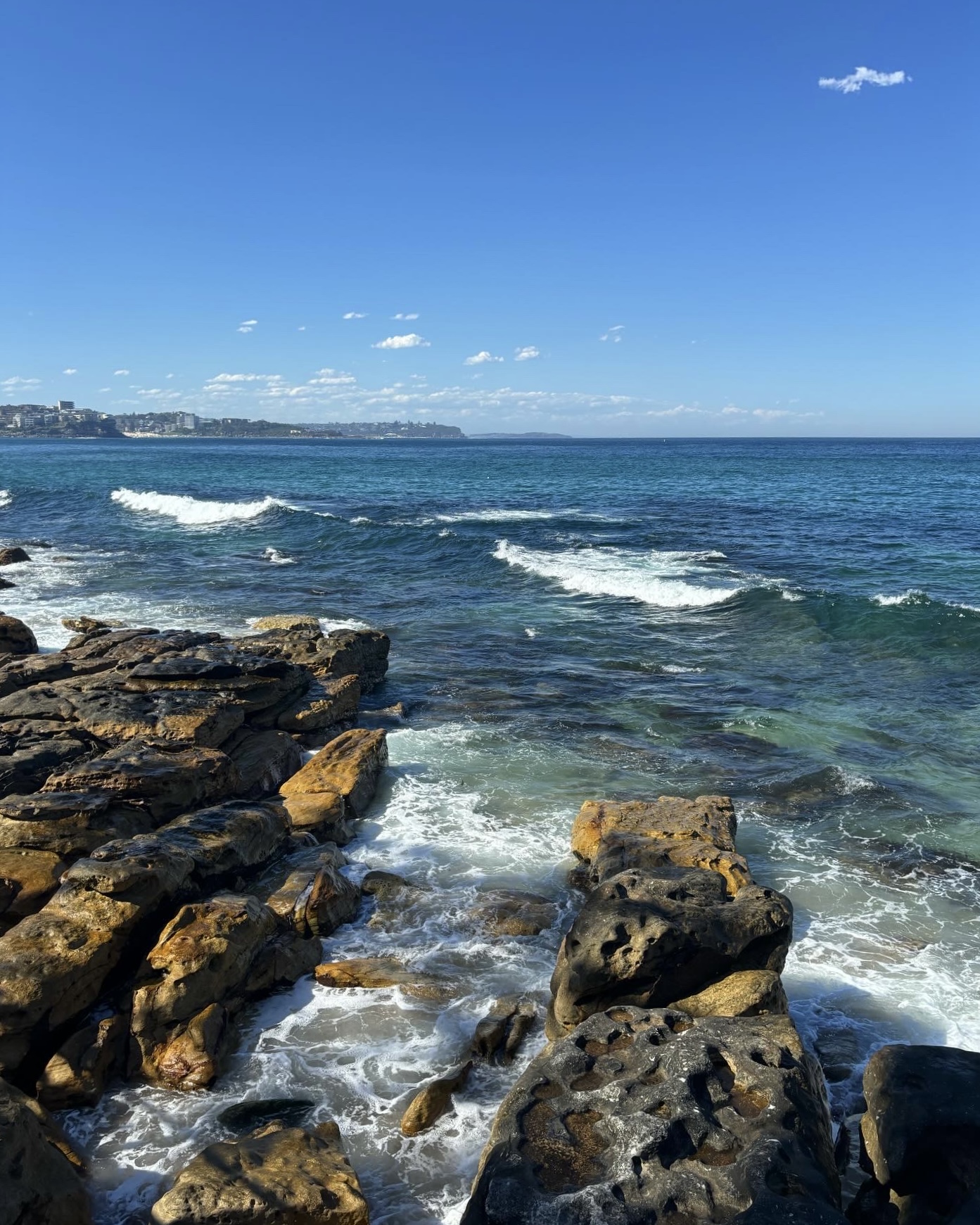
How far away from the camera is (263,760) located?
40.5 ft

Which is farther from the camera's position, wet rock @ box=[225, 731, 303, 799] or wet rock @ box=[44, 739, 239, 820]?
wet rock @ box=[225, 731, 303, 799]

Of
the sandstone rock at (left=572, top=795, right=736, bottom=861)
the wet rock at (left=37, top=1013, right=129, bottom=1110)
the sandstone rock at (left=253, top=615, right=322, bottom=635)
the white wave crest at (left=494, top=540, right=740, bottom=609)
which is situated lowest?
the wet rock at (left=37, top=1013, right=129, bottom=1110)

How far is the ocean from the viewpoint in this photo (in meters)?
6.98

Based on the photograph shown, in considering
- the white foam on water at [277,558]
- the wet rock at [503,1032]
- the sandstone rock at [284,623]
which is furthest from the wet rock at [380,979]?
the white foam on water at [277,558]

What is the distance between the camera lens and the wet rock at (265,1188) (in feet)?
16.9

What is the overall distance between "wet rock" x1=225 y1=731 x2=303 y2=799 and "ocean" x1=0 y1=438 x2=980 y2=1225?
1.47 meters

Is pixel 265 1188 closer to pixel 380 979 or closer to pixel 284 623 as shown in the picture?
pixel 380 979

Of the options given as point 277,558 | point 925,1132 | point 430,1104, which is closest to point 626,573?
point 277,558

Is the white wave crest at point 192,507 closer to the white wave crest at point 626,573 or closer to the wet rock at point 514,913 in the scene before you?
the white wave crest at point 626,573

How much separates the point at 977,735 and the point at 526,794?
830 centimetres

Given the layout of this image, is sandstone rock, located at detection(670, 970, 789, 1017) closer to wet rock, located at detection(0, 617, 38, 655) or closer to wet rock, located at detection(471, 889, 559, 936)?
wet rock, located at detection(471, 889, 559, 936)

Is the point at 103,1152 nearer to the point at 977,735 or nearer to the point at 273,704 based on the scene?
the point at 273,704

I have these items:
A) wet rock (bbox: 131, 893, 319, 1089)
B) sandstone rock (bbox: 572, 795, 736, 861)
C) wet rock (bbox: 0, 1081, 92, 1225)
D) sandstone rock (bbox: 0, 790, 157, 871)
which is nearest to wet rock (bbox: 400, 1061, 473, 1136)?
wet rock (bbox: 131, 893, 319, 1089)

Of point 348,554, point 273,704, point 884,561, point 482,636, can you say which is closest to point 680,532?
point 884,561
